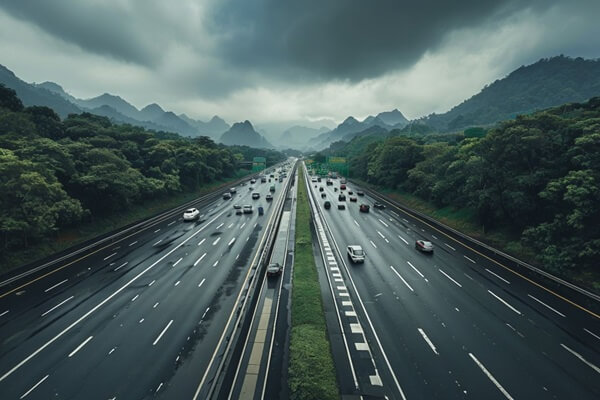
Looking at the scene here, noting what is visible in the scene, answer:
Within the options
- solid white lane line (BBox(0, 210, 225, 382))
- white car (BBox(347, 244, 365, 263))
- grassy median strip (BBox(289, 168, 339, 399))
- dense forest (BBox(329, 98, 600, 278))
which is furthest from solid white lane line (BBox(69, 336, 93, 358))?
dense forest (BBox(329, 98, 600, 278))

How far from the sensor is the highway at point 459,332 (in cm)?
1386

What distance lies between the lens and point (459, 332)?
1814cm

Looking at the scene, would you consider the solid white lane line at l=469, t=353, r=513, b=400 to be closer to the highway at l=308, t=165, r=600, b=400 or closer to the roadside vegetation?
the highway at l=308, t=165, r=600, b=400

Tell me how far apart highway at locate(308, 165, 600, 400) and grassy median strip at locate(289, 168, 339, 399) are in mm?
1399

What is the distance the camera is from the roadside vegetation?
2884 centimetres

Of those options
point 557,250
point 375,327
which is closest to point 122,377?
point 375,327

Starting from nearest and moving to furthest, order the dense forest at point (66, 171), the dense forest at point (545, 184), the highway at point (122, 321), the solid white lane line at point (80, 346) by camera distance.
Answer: the highway at point (122, 321)
the solid white lane line at point (80, 346)
the dense forest at point (545, 184)
the dense forest at point (66, 171)

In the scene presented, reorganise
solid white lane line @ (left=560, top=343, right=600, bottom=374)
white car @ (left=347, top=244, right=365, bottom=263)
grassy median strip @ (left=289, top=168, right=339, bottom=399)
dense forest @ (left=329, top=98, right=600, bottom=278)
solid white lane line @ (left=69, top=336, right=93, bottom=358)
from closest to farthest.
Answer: grassy median strip @ (left=289, top=168, right=339, bottom=399)
solid white lane line @ (left=560, top=343, right=600, bottom=374)
solid white lane line @ (left=69, top=336, right=93, bottom=358)
dense forest @ (left=329, top=98, right=600, bottom=278)
white car @ (left=347, top=244, right=365, bottom=263)

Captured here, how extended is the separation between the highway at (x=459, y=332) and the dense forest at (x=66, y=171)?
1422 inches

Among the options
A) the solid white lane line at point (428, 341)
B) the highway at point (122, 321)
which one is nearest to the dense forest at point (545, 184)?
the solid white lane line at point (428, 341)

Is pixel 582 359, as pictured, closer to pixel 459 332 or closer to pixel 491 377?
pixel 459 332

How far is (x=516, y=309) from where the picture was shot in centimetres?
2073

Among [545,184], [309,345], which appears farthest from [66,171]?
[545,184]

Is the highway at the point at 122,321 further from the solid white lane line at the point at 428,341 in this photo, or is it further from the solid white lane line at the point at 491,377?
the solid white lane line at the point at 491,377
